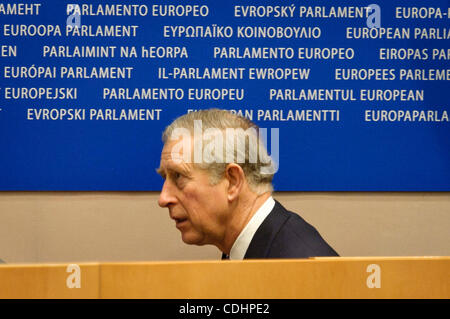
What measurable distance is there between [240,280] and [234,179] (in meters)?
0.86

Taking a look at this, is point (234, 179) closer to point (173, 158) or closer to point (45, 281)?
point (173, 158)

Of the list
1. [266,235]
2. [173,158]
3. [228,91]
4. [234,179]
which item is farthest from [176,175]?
[228,91]

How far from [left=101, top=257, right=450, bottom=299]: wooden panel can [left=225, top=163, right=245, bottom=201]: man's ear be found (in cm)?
83

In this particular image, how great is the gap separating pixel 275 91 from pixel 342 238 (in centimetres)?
65

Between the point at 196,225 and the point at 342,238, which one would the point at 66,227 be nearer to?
the point at 196,225

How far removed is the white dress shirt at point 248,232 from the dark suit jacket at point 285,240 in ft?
0.06

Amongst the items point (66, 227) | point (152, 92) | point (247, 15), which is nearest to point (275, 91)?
point (247, 15)

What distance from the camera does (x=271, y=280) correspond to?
21.7 inches

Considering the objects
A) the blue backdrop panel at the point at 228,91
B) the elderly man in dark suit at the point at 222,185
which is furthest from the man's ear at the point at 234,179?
the blue backdrop panel at the point at 228,91

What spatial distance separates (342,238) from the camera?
77.5 inches

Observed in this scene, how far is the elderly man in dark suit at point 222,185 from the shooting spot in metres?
1.36

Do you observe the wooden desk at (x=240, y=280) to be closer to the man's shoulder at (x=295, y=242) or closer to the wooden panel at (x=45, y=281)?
the wooden panel at (x=45, y=281)

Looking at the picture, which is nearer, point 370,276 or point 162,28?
point 370,276
